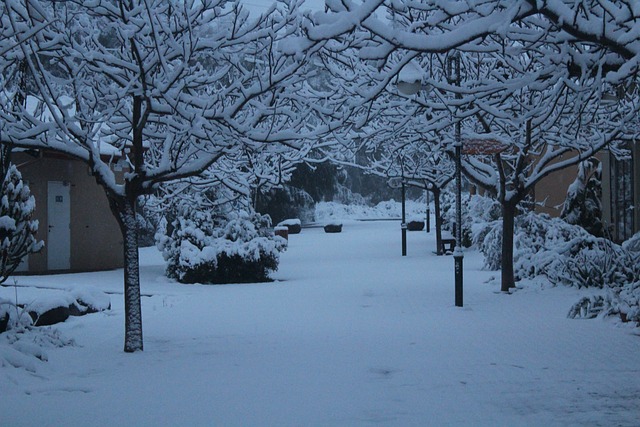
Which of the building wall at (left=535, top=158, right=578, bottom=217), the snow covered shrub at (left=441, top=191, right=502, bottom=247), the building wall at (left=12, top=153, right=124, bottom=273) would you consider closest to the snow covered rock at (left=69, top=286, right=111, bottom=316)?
the building wall at (left=12, top=153, right=124, bottom=273)

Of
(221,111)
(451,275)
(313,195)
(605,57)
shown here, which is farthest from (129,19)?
(313,195)

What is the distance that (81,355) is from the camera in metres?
8.59

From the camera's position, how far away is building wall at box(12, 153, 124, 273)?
1956cm

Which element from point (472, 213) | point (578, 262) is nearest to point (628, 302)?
point (578, 262)

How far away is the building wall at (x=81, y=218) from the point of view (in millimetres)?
19562

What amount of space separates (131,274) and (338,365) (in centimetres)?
262

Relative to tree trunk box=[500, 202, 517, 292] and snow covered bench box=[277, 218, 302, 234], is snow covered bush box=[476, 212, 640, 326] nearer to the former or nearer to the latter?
tree trunk box=[500, 202, 517, 292]

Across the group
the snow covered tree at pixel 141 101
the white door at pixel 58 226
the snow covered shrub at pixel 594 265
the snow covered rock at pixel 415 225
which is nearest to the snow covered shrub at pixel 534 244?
the snow covered shrub at pixel 594 265

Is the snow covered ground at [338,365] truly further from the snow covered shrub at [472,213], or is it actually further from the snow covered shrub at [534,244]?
the snow covered shrub at [472,213]

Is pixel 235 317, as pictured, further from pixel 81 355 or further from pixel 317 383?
pixel 317 383

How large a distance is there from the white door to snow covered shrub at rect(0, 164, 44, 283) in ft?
32.4

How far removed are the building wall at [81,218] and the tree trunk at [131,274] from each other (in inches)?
463

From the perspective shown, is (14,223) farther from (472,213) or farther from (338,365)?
(472,213)

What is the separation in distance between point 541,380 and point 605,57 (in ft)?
10.2
